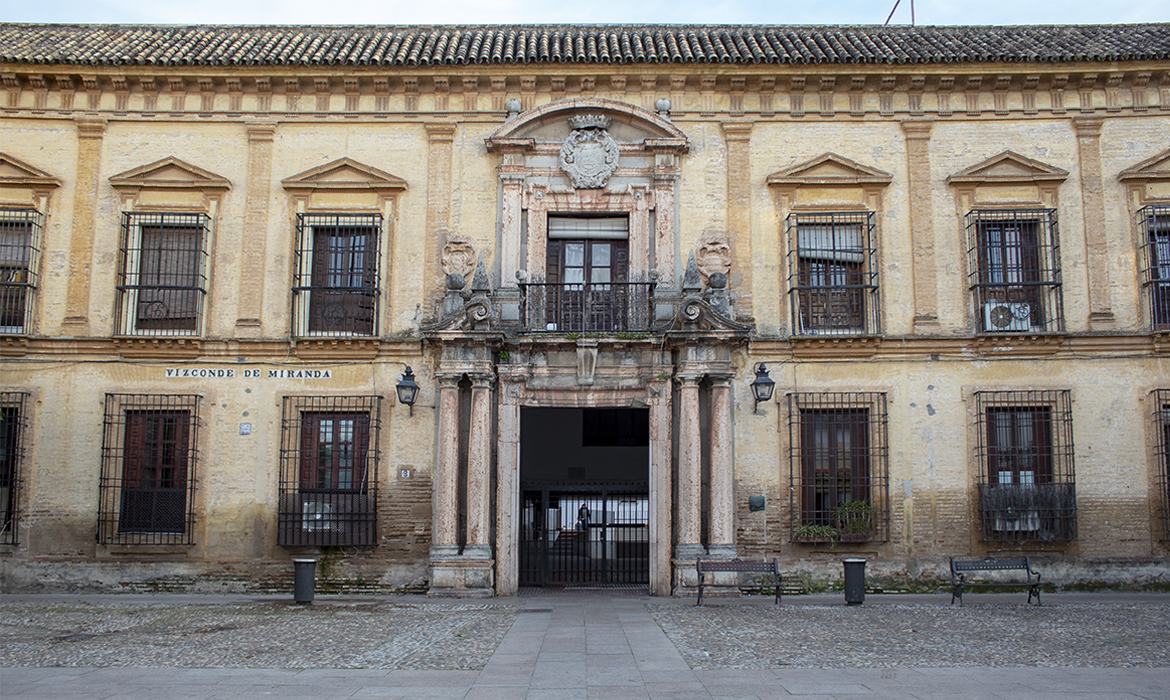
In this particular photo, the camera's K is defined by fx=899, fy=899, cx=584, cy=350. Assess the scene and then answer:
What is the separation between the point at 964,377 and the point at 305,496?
1054cm

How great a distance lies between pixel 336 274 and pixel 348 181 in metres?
1.55

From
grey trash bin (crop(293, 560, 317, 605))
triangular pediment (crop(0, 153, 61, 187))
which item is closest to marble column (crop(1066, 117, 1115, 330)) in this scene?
grey trash bin (crop(293, 560, 317, 605))

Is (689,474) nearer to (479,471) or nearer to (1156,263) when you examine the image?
(479,471)

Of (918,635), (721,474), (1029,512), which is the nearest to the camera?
(918,635)

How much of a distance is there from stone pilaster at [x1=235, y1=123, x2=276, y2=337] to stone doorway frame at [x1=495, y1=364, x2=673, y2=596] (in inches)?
164

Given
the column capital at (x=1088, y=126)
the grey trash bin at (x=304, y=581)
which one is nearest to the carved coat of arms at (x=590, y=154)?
the grey trash bin at (x=304, y=581)

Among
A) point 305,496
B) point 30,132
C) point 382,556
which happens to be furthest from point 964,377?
point 30,132

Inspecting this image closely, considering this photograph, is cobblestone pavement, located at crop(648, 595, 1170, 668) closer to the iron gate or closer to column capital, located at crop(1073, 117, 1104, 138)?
the iron gate

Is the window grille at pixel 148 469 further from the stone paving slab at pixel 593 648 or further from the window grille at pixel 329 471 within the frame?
the window grille at pixel 329 471

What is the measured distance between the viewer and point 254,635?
9.95 m

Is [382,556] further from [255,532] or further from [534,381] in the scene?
[534,381]

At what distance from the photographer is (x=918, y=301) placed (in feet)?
47.1

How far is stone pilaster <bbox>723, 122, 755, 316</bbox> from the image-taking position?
14435mm

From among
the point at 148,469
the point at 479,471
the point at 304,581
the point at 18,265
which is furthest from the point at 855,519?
the point at 18,265
